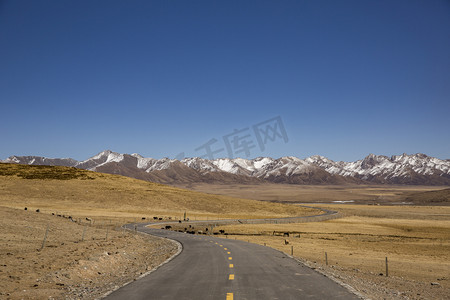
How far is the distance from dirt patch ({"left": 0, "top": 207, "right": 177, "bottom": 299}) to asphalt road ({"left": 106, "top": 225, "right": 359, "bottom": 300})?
1474 mm

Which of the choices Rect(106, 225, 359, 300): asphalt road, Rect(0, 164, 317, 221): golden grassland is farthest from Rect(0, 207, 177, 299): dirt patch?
Rect(0, 164, 317, 221): golden grassland

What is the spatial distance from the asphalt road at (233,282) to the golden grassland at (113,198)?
65.3 meters

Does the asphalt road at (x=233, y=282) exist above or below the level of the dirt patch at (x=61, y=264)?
above

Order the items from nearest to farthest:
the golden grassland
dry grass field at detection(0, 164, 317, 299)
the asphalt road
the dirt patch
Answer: the asphalt road, the dirt patch, dry grass field at detection(0, 164, 317, 299), the golden grassland

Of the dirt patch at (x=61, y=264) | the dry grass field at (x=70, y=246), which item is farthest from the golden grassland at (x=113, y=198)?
the dirt patch at (x=61, y=264)

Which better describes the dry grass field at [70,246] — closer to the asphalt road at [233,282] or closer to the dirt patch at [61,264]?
the dirt patch at [61,264]

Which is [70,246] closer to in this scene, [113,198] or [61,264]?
[61,264]

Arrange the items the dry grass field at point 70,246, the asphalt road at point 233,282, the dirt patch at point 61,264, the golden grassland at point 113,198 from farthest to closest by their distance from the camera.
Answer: the golden grassland at point 113,198 → the dry grass field at point 70,246 → the dirt patch at point 61,264 → the asphalt road at point 233,282

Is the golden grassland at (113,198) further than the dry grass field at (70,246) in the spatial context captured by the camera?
Yes

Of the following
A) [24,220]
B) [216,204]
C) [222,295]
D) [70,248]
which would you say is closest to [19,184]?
[216,204]

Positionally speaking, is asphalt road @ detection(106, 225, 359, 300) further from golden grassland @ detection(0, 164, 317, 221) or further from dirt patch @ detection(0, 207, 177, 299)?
golden grassland @ detection(0, 164, 317, 221)

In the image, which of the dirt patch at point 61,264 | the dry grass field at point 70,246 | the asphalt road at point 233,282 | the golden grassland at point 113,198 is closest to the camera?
the asphalt road at point 233,282

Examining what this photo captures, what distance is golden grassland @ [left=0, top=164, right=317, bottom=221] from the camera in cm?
8969

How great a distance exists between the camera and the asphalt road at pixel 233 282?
12828 mm
